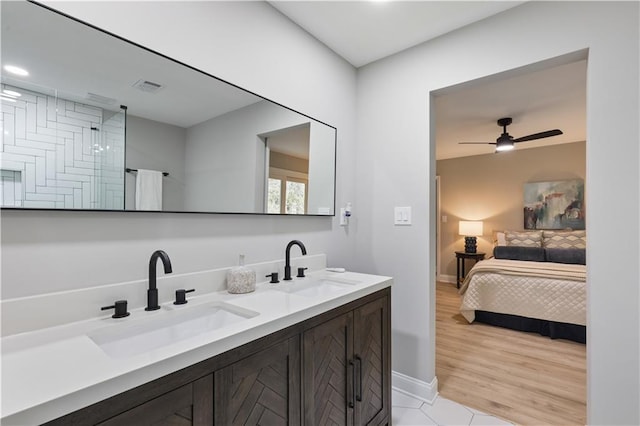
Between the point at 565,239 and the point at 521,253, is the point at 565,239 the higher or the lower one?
the higher one

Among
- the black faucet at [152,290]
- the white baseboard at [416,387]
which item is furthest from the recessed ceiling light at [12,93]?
the white baseboard at [416,387]

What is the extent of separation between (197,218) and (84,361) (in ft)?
2.47

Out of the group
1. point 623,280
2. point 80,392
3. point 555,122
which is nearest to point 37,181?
point 80,392

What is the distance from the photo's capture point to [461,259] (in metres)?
5.57

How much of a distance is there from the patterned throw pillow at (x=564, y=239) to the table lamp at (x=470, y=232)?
3.13ft

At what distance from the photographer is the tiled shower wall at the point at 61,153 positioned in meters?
0.92

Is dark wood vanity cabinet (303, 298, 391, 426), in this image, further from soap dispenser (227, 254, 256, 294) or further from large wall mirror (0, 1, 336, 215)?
large wall mirror (0, 1, 336, 215)

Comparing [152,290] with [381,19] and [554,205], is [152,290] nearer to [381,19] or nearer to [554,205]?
[381,19]

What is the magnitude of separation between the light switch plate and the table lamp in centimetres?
381

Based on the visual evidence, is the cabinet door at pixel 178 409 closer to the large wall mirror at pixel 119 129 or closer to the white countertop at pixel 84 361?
the white countertop at pixel 84 361

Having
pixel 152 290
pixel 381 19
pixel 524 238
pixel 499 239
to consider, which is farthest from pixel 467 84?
pixel 499 239

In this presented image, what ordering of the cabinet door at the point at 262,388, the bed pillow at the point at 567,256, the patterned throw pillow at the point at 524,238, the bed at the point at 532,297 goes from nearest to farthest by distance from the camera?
the cabinet door at the point at 262,388 < the bed at the point at 532,297 < the bed pillow at the point at 567,256 < the patterned throw pillow at the point at 524,238

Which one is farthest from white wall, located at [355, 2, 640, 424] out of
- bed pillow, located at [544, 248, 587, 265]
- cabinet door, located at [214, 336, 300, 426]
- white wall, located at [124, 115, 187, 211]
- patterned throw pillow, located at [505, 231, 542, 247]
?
patterned throw pillow, located at [505, 231, 542, 247]

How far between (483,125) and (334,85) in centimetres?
282
